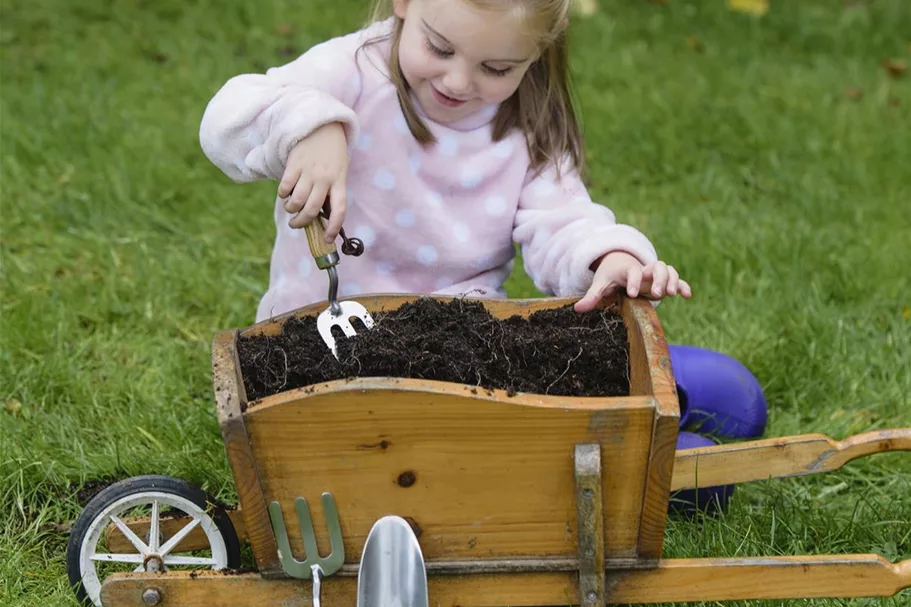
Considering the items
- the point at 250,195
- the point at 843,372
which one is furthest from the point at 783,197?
the point at 250,195

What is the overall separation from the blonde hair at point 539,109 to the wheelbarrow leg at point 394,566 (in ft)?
2.68

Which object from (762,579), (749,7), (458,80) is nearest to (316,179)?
(458,80)

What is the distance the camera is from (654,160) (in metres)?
3.63

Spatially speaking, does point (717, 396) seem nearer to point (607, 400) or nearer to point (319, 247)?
point (607, 400)

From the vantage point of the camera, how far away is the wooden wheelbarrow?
1.55 m

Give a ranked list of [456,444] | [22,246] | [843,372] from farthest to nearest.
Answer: [22,246] < [843,372] < [456,444]

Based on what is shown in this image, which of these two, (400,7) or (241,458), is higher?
(400,7)

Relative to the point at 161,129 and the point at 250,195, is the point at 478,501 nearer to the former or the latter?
the point at 250,195

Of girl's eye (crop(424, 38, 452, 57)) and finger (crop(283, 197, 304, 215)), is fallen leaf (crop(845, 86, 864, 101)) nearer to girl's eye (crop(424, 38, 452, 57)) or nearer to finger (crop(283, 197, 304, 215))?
girl's eye (crop(424, 38, 452, 57))

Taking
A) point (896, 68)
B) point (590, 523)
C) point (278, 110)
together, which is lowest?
point (590, 523)

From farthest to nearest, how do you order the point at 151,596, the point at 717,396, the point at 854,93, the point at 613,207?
the point at 854,93
the point at 613,207
the point at 717,396
the point at 151,596

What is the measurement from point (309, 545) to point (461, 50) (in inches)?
32.8

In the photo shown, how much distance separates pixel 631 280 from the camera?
1877mm

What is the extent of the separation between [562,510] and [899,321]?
1.49 meters
